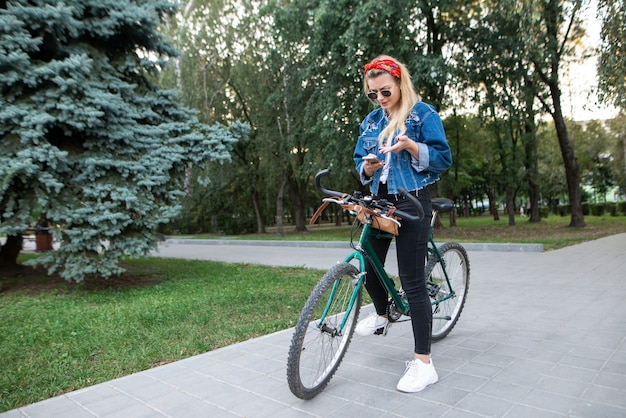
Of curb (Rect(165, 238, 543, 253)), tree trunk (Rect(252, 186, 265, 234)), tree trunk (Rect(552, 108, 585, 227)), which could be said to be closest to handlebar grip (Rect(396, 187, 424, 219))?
curb (Rect(165, 238, 543, 253))

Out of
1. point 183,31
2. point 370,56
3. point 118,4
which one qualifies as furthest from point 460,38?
point 118,4

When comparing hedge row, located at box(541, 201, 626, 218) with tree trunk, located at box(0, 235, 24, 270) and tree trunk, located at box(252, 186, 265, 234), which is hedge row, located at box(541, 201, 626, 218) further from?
tree trunk, located at box(0, 235, 24, 270)

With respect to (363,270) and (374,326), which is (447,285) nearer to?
(374,326)

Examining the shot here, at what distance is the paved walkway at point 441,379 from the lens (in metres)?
2.74

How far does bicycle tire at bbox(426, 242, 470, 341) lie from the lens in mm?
3811

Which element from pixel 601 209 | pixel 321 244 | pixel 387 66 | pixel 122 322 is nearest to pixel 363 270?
pixel 387 66

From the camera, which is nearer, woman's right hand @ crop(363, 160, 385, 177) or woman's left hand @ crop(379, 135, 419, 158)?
woman's left hand @ crop(379, 135, 419, 158)

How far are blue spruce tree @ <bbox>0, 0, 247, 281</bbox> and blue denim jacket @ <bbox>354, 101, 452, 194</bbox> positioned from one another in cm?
489

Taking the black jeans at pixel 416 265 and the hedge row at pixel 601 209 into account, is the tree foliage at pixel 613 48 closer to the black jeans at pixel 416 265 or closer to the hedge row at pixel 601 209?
the black jeans at pixel 416 265

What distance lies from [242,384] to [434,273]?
179cm

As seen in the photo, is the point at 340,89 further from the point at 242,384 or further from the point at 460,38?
the point at 242,384

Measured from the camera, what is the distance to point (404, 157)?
301 cm

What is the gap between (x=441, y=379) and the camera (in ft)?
10.3

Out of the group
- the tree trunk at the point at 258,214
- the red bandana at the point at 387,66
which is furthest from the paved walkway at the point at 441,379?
the tree trunk at the point at 258,214
